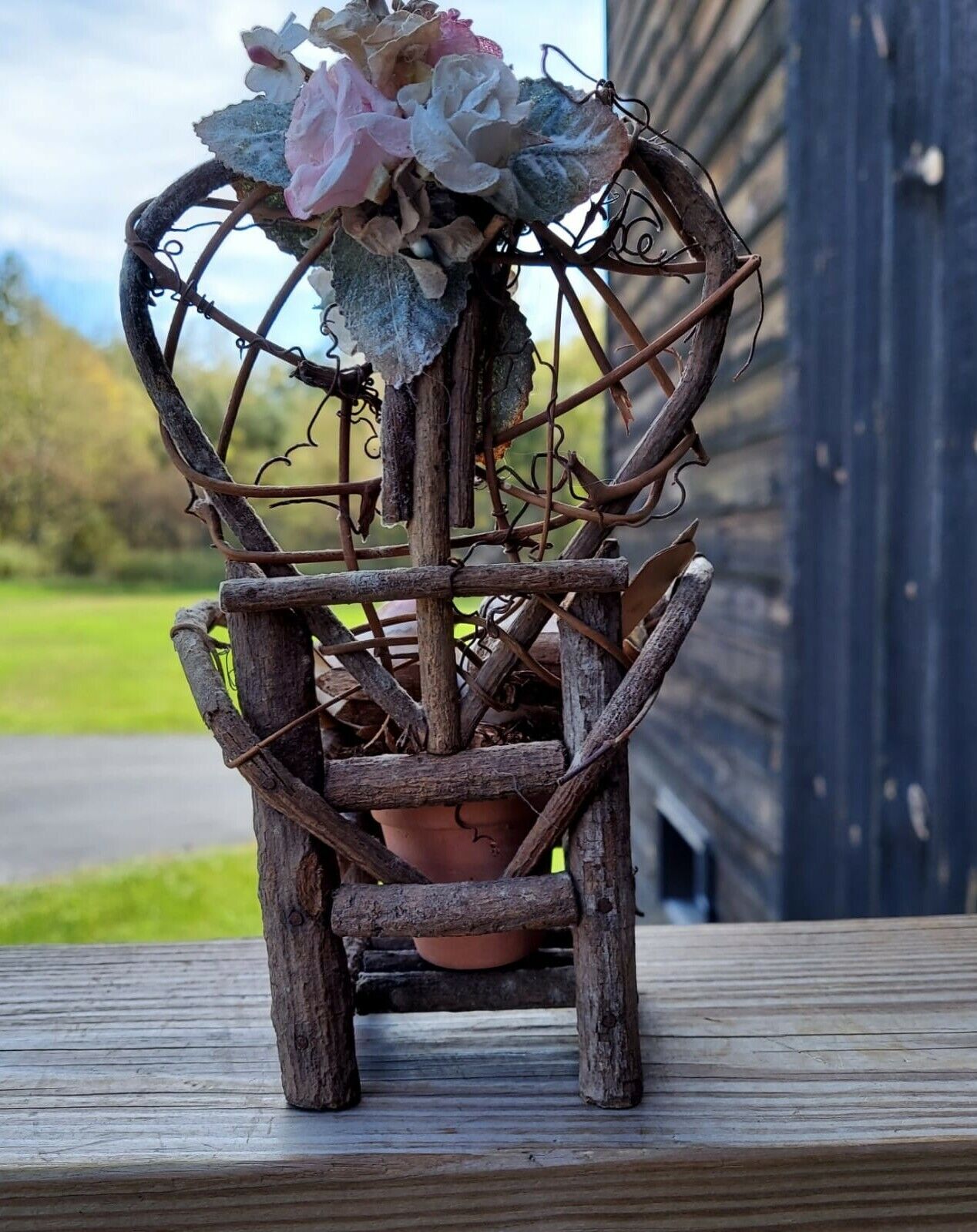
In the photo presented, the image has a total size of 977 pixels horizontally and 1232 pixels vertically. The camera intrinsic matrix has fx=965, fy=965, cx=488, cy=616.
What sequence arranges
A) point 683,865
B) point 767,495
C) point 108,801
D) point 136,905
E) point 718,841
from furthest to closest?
point 108,801
point 136,905
point 683,865
point 718,841
point 767,495

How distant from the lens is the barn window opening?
2.07 m

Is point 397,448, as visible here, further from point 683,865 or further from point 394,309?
point 683,865

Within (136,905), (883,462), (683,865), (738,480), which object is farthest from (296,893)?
(136,905)

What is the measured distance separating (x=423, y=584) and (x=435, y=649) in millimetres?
43

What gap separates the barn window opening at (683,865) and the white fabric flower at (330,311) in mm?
1710

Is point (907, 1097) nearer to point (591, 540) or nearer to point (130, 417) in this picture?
point (591, 540)

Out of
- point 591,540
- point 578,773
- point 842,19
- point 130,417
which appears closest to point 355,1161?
point 578,773

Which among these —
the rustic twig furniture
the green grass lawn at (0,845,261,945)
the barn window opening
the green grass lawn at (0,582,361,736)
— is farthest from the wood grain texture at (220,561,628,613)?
the green grass lawn at (0,582,361,736)

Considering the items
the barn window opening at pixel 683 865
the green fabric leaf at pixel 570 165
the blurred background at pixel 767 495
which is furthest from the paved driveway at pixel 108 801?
the green fabric leaf at pixel 570 165

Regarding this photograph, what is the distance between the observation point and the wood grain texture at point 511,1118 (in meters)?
0.49

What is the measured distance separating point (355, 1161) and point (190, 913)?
8.21ft

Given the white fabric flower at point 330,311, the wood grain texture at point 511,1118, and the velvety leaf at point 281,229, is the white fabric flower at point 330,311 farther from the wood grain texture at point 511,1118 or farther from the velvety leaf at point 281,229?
the wood grain texture at point 511,1118

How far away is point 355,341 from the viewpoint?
0.49m

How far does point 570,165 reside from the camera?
48 cm
